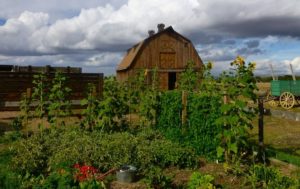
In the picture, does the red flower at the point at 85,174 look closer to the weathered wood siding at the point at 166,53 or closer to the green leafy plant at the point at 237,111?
the green leafy plant at the point at 237,111

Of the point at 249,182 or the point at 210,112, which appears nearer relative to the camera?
the point at 249,182


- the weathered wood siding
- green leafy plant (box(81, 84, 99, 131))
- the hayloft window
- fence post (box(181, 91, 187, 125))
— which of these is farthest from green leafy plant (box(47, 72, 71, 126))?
the hayloft window

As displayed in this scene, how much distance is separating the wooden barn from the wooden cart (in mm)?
10161

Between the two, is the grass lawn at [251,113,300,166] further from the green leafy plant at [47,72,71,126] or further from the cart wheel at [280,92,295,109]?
the cart wheel at [280,92,295,109]

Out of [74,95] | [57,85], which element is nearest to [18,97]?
[74,95]

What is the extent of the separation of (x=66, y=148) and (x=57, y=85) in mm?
3561

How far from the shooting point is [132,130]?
12.2 m

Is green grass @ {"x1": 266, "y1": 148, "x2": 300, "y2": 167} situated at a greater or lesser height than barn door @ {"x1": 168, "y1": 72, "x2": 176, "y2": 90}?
lesser

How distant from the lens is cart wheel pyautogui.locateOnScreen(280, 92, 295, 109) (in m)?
24.4

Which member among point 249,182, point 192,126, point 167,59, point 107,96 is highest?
point 167,59

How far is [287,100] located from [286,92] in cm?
47

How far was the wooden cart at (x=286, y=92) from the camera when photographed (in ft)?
80.8

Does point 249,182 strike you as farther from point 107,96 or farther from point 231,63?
point 107,96

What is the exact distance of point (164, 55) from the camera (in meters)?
35.3
